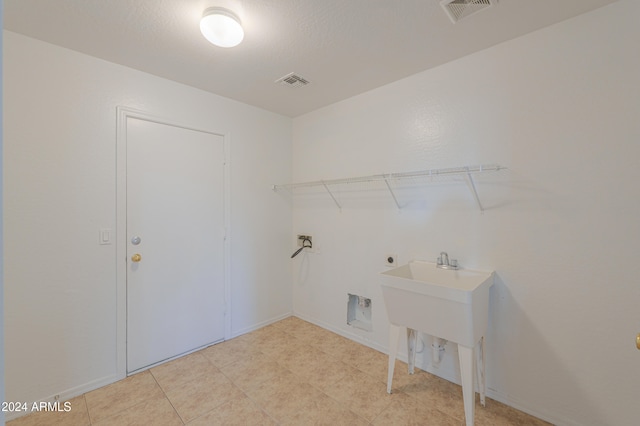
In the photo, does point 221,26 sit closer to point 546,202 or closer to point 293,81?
point 293,81

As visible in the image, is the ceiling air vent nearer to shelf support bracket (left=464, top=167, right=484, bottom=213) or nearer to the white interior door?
the white interior door

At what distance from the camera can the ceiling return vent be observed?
5.39ft

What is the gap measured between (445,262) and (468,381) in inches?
31.0

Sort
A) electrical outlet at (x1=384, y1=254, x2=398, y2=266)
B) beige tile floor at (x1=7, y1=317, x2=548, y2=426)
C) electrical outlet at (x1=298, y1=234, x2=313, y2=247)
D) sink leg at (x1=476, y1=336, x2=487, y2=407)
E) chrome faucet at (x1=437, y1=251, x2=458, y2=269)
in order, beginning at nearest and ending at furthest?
beige tile floor at (x1=7, y1=317, x2=548, y2=426) < sink leg at (x1=476, y1=336, x2=487, y2=407) < chrome faucet at (x1=437, y1=251, x2=458, y2=269) < electrical outlet at (x1=384, y1=254, x2=398, y2=266) < electrical outlet at (x1=298, y1=234, x2=313, y2=247)

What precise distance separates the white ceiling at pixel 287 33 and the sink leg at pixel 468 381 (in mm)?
2006

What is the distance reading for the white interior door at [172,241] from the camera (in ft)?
7.67

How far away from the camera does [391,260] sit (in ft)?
8.40

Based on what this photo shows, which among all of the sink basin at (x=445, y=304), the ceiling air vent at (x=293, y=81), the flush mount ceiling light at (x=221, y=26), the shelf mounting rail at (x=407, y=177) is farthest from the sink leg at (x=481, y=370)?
the flush mount ceiling light at (x=221, y=26)

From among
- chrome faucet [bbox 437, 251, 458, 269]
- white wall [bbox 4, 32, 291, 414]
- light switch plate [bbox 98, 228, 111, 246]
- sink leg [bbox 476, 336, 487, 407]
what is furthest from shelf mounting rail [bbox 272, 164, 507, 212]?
light switch plate [bbox 98, 228, 111, 246]

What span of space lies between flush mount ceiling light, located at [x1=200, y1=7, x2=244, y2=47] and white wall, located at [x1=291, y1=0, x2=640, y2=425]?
4.55 ft

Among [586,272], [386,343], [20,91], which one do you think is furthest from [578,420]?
[20,91]

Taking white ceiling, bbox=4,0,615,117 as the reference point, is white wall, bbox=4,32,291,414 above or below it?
below

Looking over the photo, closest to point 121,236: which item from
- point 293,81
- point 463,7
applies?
point 293,81

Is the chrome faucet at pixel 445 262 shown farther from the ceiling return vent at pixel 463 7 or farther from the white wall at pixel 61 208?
the white wall at pixel 61 208
